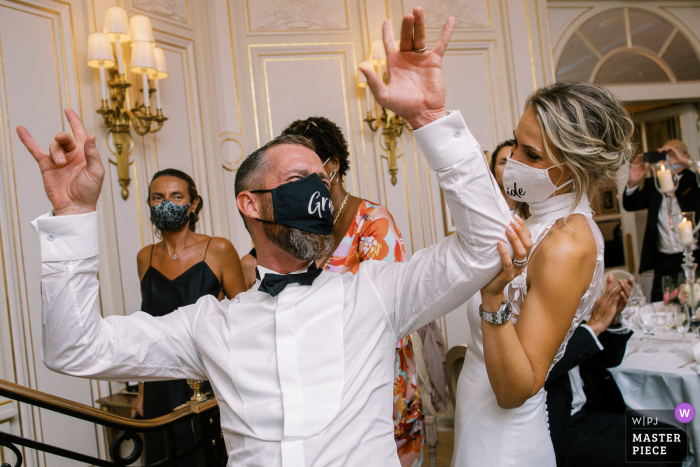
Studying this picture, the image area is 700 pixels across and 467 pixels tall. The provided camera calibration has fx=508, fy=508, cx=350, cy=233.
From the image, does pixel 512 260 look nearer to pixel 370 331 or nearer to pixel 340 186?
pixel 370 331

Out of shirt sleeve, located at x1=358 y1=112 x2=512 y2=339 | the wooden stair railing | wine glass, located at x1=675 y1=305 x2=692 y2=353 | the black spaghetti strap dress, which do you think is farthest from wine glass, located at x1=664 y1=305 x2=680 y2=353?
the black spaghetti strap dress

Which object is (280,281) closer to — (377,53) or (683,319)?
(683,319)

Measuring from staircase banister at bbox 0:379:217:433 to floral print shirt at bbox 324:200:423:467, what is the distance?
609 mm

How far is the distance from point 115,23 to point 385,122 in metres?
2.07

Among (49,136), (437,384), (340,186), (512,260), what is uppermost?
(49,136)

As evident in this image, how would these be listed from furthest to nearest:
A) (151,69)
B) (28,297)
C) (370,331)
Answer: (151,69)
(28,297)
(370,331)

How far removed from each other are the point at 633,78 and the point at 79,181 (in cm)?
568

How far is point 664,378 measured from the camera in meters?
2.03

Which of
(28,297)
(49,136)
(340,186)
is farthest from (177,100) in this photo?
(340,186)

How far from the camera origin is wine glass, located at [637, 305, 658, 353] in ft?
8.20

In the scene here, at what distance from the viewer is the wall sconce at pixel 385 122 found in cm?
410

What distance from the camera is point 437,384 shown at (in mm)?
2857

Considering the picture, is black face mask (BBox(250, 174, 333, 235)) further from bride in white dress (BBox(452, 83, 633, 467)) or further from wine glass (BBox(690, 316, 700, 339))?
wine glass (BBox(690, 316, 700, 339))
